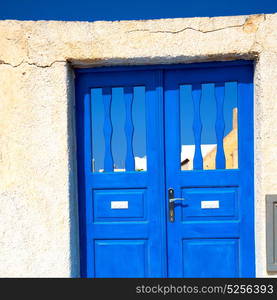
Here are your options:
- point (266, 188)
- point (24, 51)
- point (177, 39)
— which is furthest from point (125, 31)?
point (266, 188)

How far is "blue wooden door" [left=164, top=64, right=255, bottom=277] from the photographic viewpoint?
252cm

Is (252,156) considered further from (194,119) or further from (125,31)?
(125,31)

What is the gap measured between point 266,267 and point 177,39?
206cm

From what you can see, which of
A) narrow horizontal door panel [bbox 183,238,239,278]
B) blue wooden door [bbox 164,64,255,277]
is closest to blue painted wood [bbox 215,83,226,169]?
blue wooden door [bbox 164,64,255,277]

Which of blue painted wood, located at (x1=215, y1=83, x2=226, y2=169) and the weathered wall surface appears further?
blue painted wood, located at (x1=215, y1=83, x2=226, y2=169)

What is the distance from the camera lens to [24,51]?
2443mm

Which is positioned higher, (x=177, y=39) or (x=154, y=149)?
(x=177, y=39)

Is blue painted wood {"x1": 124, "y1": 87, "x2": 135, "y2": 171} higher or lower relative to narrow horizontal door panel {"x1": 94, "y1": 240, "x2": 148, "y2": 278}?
higher

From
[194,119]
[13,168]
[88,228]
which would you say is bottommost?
[88,228]

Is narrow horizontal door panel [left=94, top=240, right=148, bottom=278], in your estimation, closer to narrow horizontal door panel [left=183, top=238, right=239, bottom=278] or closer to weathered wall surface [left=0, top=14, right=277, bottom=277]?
weathered wall surface [left=0, top=14, right=277, bottom=277]

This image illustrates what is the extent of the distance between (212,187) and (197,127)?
557 mm

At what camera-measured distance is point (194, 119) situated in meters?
2.57

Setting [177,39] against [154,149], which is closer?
[177,39]

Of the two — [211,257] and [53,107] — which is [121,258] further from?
[53,107]
